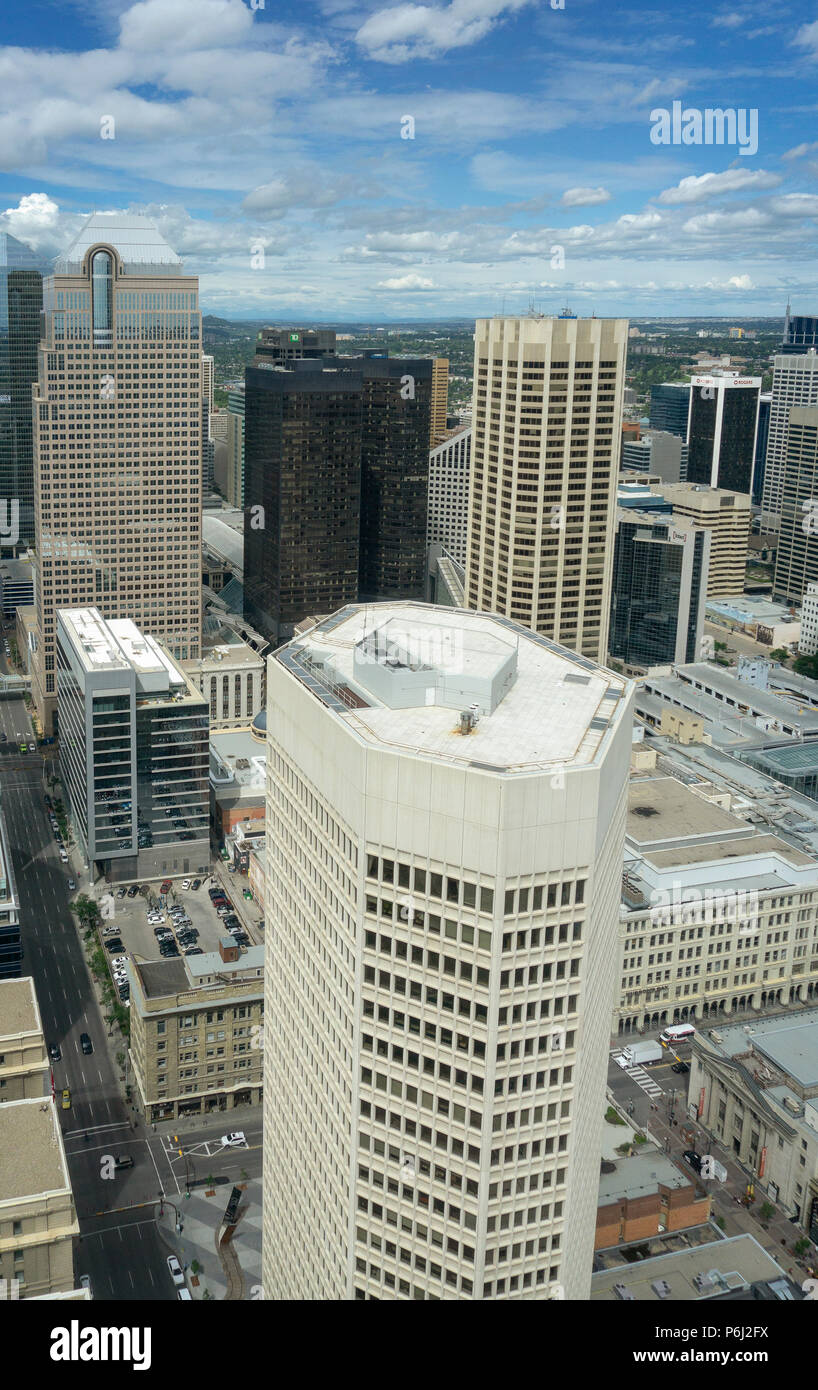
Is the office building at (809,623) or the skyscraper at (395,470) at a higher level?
the skyscraper at (395,470)

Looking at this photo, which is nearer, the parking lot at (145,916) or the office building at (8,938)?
the office building at (8,938)

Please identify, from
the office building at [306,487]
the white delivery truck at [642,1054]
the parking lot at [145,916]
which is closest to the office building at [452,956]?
the white delivery truck at [642,1054]

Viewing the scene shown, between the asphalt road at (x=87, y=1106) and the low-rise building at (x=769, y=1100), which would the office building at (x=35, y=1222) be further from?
the low-rise building at (x=769, y=1100)

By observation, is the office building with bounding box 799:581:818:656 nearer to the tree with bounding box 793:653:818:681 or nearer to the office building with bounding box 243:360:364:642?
the tree with bounding box 793:653:818:681

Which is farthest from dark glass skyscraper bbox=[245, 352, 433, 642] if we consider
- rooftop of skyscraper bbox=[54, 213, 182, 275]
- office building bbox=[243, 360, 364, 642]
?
rooftop of skyscraper bbox=[54, 213, 182, 275]

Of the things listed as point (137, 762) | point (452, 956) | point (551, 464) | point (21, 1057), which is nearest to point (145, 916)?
point (137, 762)

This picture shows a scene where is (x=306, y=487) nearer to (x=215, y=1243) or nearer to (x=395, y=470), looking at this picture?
(x=395, y=470)
